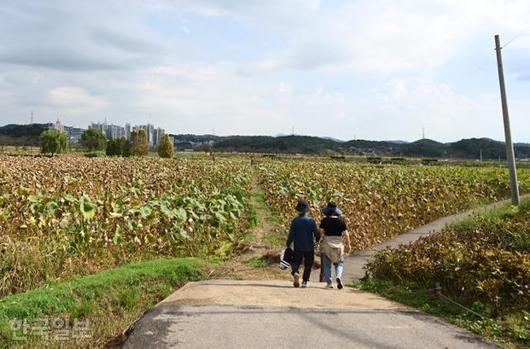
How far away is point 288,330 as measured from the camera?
5.61 meters

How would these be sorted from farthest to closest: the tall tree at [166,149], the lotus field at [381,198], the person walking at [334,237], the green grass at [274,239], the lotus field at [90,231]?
1. the tall tree at [166,149]
2. the lotus field at [381,198]
3. the green grass at [274,239]
4. the person walking at [334,237]
5. the lotus field at [90,231]

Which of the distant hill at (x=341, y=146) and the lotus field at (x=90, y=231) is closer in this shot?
the lotus field at (x=90, y=231)

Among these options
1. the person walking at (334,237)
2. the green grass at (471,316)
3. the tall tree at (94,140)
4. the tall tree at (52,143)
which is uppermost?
the tall tree at (94,140)

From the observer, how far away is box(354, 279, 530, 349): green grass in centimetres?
576

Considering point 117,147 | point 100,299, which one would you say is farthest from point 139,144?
point 100,299

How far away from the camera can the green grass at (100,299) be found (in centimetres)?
630

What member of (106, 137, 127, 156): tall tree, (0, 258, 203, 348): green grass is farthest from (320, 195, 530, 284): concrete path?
(106, 137, 127, 156): tall tree

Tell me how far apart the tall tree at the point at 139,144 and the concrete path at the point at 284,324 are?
2433 inches

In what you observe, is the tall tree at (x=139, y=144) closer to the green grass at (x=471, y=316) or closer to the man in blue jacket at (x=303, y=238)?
the man in blue jacket at (x=303, y=238)

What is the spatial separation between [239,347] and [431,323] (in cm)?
283

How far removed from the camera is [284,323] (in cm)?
586

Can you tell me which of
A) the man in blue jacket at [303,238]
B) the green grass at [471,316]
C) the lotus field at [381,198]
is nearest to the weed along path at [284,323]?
the green grass at [471,316]

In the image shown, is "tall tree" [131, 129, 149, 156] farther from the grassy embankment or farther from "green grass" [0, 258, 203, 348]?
the grassy embankment

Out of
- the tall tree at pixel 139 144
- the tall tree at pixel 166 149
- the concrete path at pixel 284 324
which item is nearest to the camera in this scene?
the concrete path at pixel 284 324
